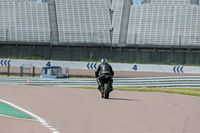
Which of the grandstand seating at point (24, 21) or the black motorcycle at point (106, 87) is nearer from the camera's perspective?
the black motorcycle at point (106, 87)

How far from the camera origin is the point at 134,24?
5650cm

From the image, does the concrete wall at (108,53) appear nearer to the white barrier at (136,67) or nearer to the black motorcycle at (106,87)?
the white barrier at (136,67)

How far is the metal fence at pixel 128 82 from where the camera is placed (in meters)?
23.3

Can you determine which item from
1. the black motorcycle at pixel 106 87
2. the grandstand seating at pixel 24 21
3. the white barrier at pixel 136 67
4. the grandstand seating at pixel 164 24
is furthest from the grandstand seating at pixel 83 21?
the black motorcycle at pixel 106 87

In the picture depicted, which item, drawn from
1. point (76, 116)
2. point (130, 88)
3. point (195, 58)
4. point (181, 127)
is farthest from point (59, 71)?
point (195, 58)

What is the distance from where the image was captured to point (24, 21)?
60.0 metres

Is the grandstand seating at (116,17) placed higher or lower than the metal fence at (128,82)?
higher

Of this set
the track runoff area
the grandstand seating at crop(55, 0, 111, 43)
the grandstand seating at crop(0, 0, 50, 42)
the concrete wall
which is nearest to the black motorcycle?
the track runoff area

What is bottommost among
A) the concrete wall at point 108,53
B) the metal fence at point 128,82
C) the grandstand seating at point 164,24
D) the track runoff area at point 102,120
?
the metal fence at point 128,82

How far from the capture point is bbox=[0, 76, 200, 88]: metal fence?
23325mm

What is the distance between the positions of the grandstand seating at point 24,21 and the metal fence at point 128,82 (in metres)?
29.9

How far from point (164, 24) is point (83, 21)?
11542 millimetres

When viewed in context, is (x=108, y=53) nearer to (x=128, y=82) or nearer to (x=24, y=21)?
(x=24, y=21)

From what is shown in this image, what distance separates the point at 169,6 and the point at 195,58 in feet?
29.1
